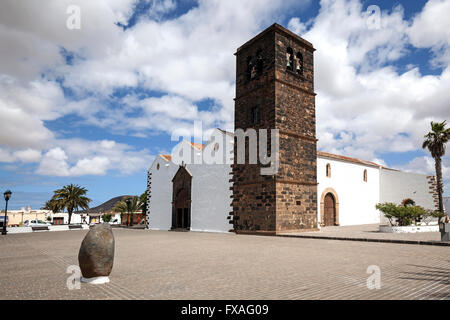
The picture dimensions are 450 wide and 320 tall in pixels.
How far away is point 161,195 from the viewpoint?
26375mm

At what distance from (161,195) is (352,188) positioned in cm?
1573

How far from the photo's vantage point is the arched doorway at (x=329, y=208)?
22.0m

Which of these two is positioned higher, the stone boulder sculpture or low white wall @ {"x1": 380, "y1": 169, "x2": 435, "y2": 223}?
low white wall @ {"x1": 380, "y1": 169, "x2": 435, "y2": 223}

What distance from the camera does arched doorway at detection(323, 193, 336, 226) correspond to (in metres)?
22.4

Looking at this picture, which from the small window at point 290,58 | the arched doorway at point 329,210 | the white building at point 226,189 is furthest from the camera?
the arched doorway at point 329,210

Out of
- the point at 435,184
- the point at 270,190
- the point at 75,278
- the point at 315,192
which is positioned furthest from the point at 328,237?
the point at 435,184

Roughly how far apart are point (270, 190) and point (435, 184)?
17470 mm

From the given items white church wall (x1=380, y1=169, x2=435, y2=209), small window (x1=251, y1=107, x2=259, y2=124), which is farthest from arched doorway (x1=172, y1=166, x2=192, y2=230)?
white church wall (x1=380, y1=169, x2=435, y2=209)

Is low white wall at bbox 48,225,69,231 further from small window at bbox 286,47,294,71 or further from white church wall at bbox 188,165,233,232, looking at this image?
small window at bbox 286,47,294,71

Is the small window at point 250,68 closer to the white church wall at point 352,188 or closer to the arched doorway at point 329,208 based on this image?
the white church wall at point 352,188

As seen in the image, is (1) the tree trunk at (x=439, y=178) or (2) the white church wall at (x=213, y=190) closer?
(2) the white church wall at (x=213, y=190)

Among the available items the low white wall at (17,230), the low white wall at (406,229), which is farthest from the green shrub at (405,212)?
the low white wall at (17,230)

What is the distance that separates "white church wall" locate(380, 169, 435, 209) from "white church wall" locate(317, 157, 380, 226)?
66 centimetres
